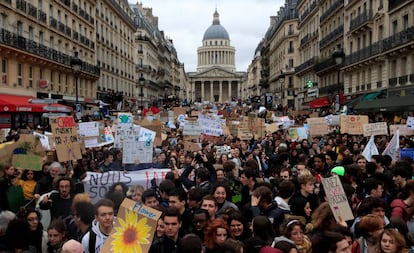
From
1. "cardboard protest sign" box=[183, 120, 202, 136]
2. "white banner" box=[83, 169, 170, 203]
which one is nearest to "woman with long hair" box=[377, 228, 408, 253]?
"white banner" box=[83, 169, 170, 203]

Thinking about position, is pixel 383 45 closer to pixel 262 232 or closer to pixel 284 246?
pixel 262 232

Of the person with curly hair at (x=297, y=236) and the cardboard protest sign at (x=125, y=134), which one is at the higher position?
the cardboard protest sign at (x=125, y=134)

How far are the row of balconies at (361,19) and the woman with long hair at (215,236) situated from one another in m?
31.8

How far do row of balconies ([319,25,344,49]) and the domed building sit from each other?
403ft

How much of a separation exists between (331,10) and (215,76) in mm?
134554

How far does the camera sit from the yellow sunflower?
15.4 ft

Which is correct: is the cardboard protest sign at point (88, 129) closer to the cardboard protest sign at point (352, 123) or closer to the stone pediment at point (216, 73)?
the cardboard protest sign at point (352, 123)

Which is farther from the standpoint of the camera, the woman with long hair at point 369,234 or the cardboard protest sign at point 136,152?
the cardboard protest sign at point 136,152

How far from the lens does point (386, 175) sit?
7.73 m

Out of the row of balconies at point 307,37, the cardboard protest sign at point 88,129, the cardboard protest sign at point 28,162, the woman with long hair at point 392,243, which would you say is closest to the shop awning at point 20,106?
the cardboard protest sign at point 88,129

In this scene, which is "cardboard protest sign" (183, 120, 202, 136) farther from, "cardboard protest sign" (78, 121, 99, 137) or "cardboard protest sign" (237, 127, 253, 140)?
"cardboard protest sign" (78, 121, 99, 137)

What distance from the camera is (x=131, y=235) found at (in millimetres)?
Answer: 4734

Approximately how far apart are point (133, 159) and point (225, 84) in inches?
6799

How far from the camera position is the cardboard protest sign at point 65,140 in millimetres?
10773
